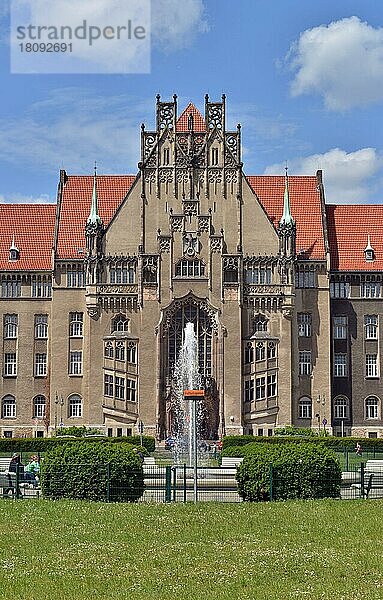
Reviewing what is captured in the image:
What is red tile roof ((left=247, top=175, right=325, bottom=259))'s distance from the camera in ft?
267

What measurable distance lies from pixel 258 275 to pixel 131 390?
13709mm

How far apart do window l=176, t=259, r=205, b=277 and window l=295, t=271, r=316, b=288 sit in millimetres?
7883

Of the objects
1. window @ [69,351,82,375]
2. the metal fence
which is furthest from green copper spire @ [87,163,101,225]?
the metal fence

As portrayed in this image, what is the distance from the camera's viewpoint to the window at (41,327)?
81125mm

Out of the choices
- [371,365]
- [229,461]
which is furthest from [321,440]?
[229,461]

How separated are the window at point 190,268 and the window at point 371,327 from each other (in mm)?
14362

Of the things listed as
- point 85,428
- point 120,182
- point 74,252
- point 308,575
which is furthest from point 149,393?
point 308,575

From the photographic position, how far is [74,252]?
263ft

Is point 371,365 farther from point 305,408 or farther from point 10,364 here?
point 10,364

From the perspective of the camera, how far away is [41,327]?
81188mm

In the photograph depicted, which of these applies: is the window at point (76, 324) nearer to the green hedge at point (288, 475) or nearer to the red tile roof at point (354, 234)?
the red tile roof at point (354, 234)

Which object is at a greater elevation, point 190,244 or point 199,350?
point 190,244

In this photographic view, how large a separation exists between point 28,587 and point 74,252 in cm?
6179

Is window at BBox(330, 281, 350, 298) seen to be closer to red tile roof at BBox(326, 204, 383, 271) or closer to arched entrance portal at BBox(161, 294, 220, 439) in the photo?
red tile roof at BBox(326, 204, 383, 271)
